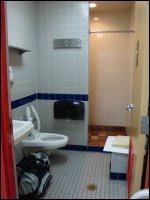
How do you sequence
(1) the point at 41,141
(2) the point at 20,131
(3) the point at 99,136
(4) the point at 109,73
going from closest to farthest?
(2) the point at 20,131 → (1) the point at 41,141 → (3) the point at 99,136 → (4) the point at 109,73

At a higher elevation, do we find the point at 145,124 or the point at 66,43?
the point at 66,43

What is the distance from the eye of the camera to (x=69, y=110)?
9.38 ft

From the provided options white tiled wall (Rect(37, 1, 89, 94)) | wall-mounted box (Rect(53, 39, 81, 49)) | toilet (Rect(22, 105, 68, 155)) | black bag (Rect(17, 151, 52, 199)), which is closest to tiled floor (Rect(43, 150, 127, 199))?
black bag (Rect(17, 151, 52, 199))

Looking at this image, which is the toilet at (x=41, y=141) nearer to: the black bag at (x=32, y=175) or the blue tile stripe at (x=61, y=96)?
the black bag at (x=32, y=175)

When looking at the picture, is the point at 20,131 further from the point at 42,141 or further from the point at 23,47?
the point at 23,47

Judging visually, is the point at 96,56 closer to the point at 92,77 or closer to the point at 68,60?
the point at 92,77

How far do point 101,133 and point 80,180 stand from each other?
6.87 feet

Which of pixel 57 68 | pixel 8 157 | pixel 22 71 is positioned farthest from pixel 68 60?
pixel 8 157

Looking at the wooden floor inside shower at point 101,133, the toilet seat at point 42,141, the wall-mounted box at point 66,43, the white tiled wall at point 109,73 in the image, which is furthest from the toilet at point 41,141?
the white tiled wall at point 109,73

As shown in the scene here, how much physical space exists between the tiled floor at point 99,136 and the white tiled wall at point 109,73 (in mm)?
212

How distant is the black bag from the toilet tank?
2.70 ft

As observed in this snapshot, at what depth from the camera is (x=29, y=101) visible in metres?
2.76

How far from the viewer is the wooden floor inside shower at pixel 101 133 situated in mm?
3117

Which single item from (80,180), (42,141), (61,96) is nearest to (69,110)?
(61,96)
